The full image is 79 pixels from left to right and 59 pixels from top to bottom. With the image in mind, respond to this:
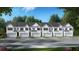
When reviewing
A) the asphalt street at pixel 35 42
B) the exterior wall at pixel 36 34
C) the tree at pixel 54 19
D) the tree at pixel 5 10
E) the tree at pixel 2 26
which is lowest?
the asphalt street at pixel 35 42

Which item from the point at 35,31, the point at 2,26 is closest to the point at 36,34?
the point at 35,31

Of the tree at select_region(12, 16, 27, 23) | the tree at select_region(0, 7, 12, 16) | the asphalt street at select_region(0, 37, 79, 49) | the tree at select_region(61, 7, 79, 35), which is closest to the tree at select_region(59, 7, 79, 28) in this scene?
the tree at select_region(61, 7, 79, 35)

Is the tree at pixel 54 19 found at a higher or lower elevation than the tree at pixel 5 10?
lower

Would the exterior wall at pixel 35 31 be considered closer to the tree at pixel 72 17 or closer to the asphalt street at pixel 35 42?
the asphalt street at pixel 35 42

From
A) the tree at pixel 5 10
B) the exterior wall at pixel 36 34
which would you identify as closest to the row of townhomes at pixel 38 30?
the exterior wall at pixel 36 34

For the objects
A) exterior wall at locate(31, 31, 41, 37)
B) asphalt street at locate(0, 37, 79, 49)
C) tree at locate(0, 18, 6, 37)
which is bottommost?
asphalt street at locate(0, 37, 79, 49)

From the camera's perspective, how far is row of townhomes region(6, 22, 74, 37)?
2.52m

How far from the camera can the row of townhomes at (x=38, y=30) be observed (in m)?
2.52

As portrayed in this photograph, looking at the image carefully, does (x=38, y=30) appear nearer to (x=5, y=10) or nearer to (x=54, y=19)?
(x=54, y=19)

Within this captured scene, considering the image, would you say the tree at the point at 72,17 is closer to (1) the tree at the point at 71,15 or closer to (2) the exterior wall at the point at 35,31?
(1) the tree at the point at 71,15

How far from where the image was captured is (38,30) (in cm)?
253

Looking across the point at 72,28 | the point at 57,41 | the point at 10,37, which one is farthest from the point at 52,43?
the point at 10,37

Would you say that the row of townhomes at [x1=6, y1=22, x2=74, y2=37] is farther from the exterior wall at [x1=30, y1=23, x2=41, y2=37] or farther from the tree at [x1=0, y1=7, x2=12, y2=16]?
the tree at [x1=0, y1=7, x2=12, y2=16]
